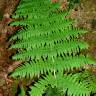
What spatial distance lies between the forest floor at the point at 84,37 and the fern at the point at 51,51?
514 millimetres

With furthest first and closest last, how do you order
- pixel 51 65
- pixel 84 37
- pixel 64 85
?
pixel 84 37 < pixel 51 65 < pixel 64 85

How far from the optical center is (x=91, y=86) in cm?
298

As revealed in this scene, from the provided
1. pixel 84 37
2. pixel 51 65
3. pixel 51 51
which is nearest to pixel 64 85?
pixel 51 65

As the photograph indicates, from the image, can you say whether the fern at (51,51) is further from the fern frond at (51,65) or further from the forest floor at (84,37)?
the forest floor at (84,37)

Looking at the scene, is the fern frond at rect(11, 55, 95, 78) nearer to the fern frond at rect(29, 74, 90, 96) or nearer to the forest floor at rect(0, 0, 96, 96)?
the fern frond at rect(29, 74, 90, 96)

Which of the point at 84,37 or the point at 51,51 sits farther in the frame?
the point at 84,37

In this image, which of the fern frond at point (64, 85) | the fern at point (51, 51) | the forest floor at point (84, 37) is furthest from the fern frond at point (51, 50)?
the forest floor at point (84, 37)

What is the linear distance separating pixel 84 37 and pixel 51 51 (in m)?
0.85

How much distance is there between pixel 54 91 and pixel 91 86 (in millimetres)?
420

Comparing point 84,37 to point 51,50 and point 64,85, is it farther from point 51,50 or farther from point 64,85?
point 64,85

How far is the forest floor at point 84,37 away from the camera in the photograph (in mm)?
3706

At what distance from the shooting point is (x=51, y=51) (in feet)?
10.5

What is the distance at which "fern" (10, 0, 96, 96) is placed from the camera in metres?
3.04

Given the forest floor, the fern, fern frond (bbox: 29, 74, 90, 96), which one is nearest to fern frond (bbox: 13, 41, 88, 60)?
the fern
